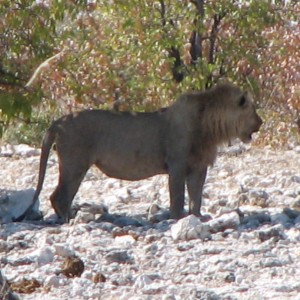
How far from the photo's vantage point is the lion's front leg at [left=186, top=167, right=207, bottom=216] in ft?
41.5

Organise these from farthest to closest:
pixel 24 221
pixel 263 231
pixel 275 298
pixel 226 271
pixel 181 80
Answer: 1. pixel 181 80
2. pixel 24 221
3. pixel 263 231
4. pixel 226 271
5. pixel 275 298

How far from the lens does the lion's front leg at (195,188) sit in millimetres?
12656

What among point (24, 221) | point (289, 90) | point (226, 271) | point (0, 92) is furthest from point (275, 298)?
point (289, 90)

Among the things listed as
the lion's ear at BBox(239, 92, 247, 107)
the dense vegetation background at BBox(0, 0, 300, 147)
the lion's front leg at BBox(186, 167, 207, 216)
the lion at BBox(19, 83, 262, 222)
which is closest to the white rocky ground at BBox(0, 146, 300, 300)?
the lion's front leg at BBox(186, 167, 207, 216)

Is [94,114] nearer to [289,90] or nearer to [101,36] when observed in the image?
[101,36]

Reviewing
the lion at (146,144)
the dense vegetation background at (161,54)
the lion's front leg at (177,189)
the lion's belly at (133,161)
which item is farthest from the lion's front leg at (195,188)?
the dense vegetation background at (161,54)

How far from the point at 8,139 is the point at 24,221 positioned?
627 cm

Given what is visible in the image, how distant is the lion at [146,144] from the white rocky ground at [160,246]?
0.32 m

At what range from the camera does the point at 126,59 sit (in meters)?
18.0

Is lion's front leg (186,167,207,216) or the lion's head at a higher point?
the lion's head

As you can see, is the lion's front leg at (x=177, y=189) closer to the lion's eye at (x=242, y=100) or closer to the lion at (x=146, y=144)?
the lion at (x=146, y=144)

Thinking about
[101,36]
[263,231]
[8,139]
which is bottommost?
[263,231]

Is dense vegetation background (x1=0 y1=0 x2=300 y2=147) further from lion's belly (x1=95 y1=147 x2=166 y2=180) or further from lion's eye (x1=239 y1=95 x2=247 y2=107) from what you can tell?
lion's eye (x1=239 y1=95 x2=247 y2=107)

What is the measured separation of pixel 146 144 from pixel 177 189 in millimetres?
572
